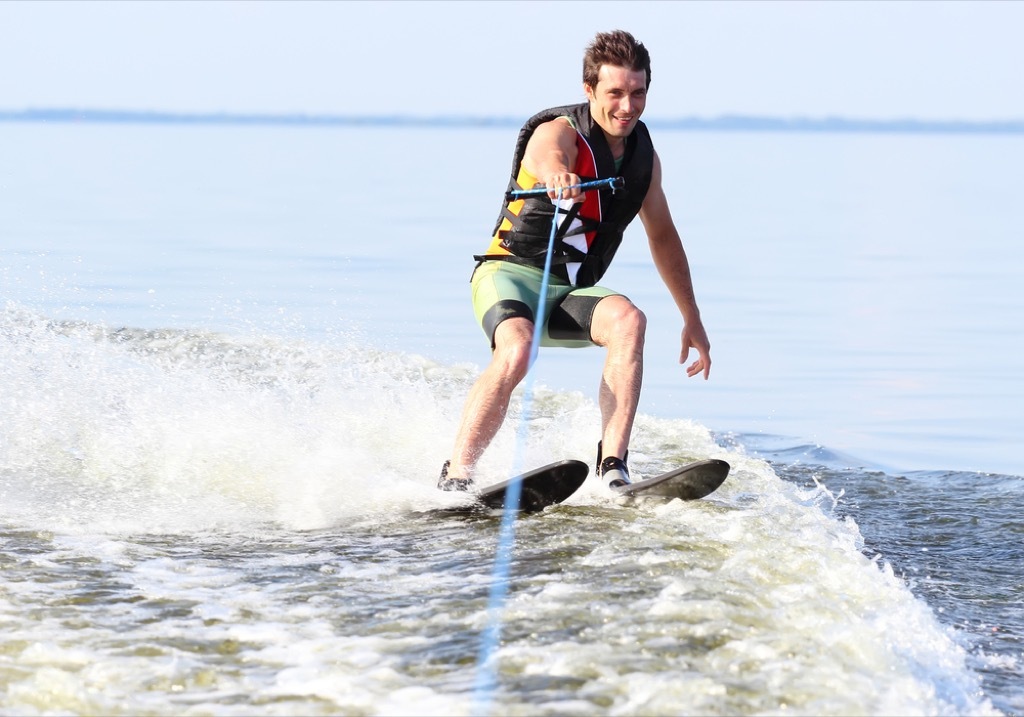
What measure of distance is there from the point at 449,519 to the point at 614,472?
71cm

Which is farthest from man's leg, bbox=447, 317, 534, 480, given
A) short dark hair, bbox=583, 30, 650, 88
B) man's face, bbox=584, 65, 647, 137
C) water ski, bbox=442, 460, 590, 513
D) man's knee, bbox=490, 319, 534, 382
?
short dark hair, bbox=583, 30, 650, 88

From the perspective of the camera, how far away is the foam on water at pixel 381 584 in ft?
11.5

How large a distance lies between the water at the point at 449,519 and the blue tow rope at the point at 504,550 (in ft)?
0.14

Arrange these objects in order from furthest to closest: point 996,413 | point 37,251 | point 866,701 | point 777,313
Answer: point 37,251 < point 777,313 < point 996,413 < point 866,701

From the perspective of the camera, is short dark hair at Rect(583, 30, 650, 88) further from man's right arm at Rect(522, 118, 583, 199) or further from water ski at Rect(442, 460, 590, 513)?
water ski at Rect(442, 460, 590, 513)

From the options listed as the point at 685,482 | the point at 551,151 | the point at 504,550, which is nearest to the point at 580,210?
the point at 551,151

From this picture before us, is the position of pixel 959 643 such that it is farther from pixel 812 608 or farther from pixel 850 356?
pixel 850 356

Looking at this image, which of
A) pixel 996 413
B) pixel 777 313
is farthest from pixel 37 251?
pixel 996 413

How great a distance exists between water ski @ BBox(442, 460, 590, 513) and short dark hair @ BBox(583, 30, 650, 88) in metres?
1.66

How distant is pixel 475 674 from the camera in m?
3.56

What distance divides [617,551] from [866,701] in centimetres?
142

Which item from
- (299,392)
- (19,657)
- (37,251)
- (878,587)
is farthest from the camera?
(37,251)

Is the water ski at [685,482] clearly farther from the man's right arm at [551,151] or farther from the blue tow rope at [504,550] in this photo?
the man's right arm at [551,151]

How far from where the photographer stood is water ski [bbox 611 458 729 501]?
5352mm
